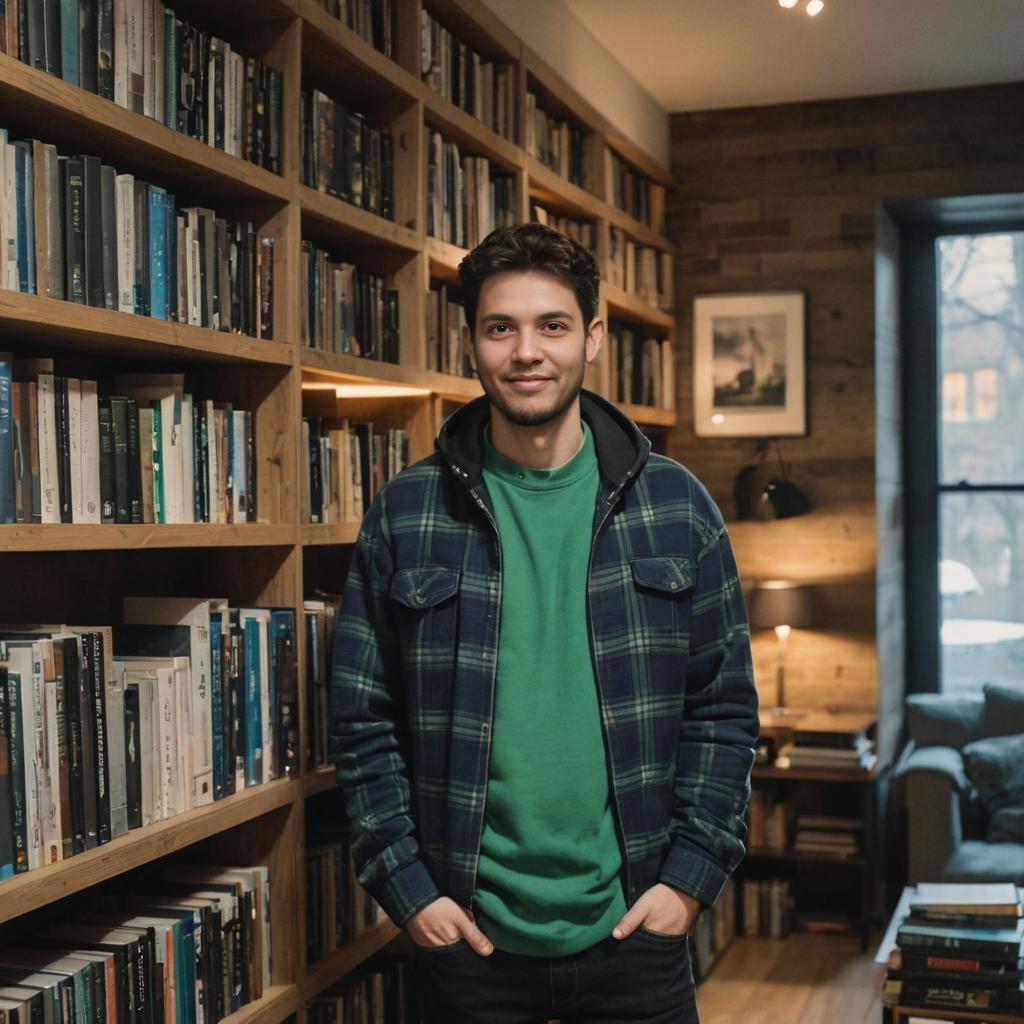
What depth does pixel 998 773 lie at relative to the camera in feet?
15.7

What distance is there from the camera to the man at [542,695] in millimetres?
1953

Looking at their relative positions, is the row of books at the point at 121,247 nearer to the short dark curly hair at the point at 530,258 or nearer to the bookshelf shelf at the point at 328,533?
the bookshelf shelf at the point at 328,533

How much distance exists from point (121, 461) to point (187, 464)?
0.17 metres

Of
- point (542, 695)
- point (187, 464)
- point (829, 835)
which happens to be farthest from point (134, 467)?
point (829, 835)

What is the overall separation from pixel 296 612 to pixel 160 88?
0.93 meters

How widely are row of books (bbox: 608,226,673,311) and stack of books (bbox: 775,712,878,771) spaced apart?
163 centimetres

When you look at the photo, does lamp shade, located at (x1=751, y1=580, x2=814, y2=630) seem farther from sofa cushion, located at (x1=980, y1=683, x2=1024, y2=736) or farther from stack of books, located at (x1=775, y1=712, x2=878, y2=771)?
sofa cushion, located at (x1=980, y1=683, x2=1024, y2=736)

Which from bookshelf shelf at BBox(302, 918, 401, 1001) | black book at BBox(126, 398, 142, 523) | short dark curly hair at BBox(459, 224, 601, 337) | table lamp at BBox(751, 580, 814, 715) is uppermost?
short dark curly hair at BBox(459, 224, 601, 337)

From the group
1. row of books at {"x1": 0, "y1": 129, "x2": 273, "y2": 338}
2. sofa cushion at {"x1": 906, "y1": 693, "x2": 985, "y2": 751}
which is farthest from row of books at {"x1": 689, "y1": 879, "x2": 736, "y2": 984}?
row of books at {"x1": 0, "y1": 129, "x2": 273, "y2": 338}

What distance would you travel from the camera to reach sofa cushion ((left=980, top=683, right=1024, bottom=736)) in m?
5.00

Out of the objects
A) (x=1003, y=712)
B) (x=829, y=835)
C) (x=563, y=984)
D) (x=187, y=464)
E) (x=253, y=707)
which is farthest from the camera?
(x=1003, y=712)

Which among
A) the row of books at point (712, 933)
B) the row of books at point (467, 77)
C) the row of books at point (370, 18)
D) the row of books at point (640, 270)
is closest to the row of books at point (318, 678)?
the row of books at point (370, 18)

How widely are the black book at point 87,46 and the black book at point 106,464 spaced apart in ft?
1.52

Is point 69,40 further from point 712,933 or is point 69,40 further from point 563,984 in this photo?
point 712,933
